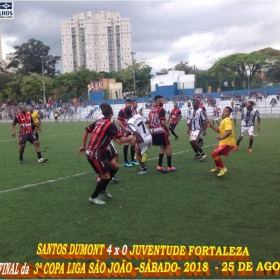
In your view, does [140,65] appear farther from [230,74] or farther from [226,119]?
[226,119]

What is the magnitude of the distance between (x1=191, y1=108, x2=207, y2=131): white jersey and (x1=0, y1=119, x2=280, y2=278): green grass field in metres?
1.30

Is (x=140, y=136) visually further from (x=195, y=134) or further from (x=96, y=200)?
(x=96, y=200)

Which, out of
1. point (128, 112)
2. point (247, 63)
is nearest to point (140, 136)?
point (128, 112)

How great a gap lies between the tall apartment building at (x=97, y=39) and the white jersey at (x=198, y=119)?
117 meters

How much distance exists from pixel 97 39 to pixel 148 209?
125874mm

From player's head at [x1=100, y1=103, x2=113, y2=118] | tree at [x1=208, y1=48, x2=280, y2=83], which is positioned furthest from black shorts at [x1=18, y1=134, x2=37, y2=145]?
tree at [x1=208, y1=48, x2=280, y2=83]

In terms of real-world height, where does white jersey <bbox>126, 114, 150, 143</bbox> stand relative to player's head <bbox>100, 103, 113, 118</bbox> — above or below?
below

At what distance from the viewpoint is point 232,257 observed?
3875mm

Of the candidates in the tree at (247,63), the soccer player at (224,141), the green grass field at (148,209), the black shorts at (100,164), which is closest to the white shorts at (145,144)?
the green grass field at (148,209)

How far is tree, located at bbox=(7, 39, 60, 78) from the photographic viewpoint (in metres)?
79.8

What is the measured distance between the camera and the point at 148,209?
5629mm

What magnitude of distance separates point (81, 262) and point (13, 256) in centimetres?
86

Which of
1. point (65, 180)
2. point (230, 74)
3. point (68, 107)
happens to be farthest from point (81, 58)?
point (65, 180)

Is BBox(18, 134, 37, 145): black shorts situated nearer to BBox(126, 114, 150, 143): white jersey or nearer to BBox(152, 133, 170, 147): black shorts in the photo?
BBox(126, 114, 150, 143): white jersey
